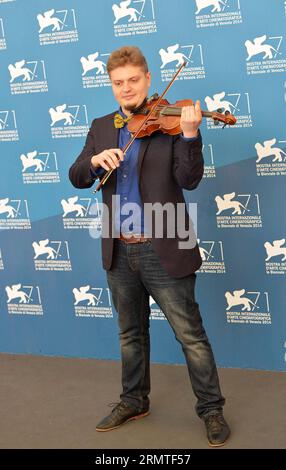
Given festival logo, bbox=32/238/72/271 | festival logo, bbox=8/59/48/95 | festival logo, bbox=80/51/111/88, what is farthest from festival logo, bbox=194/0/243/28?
festival logo, bbox=32/238/72/271

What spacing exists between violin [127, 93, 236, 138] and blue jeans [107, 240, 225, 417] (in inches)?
18.5

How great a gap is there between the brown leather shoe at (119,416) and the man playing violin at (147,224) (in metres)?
0.34

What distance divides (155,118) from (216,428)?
127 centimetres

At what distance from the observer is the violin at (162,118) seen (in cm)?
266

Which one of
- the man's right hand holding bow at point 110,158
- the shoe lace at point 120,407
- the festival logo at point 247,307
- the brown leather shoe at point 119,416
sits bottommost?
the brown leather shoe at point 119,416

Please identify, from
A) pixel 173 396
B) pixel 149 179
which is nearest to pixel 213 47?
pixel 149 179

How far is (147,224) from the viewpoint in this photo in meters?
2.88

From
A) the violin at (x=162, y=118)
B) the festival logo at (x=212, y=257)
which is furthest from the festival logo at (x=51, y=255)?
the violin at (x=162, y=118)

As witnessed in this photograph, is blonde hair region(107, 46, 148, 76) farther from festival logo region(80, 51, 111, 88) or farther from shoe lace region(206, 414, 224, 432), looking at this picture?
shoe lace region(206, 414, 224, 432)

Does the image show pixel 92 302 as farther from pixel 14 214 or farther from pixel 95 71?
pixel 95 71

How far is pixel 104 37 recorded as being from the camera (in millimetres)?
3682

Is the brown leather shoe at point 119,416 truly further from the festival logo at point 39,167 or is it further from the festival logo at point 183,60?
the festival logo at point 183,60

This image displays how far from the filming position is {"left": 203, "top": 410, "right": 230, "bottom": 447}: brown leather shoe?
2914 mm

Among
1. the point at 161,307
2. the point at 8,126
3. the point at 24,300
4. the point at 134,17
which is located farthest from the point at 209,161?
the point at 24,300
